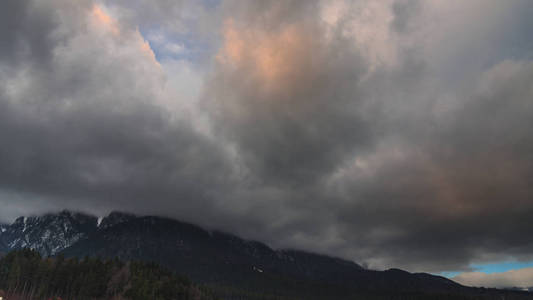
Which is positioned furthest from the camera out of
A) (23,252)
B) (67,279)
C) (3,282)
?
(23,252)

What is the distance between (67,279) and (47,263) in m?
13.9

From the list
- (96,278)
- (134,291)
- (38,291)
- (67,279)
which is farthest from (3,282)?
(134,291)

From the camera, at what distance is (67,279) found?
174000mm

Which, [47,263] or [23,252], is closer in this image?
[47,263]

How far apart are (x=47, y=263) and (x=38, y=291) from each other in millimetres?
14422

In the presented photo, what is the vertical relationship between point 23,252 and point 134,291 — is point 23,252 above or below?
above

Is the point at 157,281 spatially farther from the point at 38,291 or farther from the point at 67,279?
the point at 38,291

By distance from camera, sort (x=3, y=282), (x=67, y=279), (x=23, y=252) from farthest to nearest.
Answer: (x=23, y=252), (x=67, y=279), (x=3, y=282)

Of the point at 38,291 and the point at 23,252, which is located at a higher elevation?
the point at 23,252

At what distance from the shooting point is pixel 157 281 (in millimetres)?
194875

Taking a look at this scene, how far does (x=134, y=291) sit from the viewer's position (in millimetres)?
179000

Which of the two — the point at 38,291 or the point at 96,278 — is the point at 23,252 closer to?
the point at 38,291

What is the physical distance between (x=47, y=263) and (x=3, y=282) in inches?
745

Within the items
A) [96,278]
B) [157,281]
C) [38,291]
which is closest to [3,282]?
[38,291]
